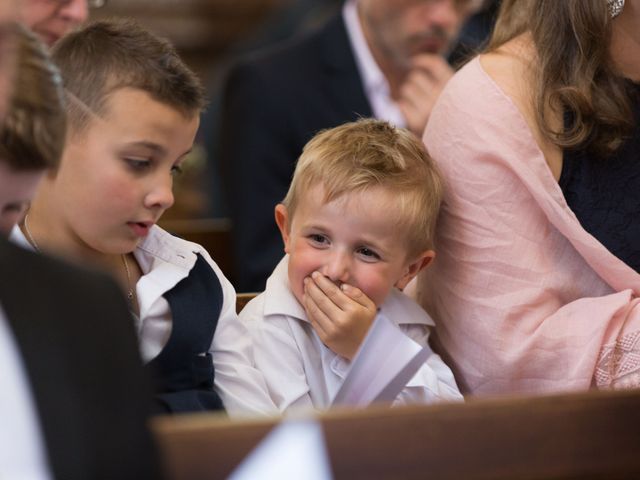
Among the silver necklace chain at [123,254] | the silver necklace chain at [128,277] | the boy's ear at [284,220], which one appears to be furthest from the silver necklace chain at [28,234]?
the boy's ear at [284,220]

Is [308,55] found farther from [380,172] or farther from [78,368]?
[78,368]

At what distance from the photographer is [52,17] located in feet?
6.73

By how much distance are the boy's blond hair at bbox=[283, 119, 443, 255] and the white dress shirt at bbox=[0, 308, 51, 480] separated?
0.79m

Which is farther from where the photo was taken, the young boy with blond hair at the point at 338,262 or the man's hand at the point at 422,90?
the man's hand at the point at 422,90

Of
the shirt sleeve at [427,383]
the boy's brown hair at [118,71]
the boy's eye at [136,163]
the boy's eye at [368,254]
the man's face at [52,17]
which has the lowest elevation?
the shirt sleeve at [427,383]

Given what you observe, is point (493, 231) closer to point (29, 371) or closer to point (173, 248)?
point (173, 248)

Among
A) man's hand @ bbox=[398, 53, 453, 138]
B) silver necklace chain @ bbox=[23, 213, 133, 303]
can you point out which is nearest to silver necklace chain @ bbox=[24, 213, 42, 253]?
silver necklace chain @ bbox=[23, 213, 133, 303]

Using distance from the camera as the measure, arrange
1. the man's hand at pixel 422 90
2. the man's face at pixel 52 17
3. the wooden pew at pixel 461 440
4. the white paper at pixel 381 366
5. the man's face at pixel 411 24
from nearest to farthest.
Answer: the wooden pew at pixel 461 440 < the white paper at pixel 381 366 < the man's face at pixel 52 17 < the man's hand at pixel 422 90 < the man's face at pixel 411 24

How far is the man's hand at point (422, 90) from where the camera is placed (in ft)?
8.44

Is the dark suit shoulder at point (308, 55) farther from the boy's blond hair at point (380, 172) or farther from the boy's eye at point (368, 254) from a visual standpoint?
the boy's eye at point (368, 254)

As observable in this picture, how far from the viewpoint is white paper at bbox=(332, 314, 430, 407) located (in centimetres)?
142

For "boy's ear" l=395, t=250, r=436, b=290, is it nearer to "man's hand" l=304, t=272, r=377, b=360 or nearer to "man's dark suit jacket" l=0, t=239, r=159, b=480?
"man's hand" l=304, t=272, r=377, b=360

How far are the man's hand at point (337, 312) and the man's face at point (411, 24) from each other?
151 centimetres

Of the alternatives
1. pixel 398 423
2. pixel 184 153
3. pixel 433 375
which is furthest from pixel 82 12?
pixel 398 423
